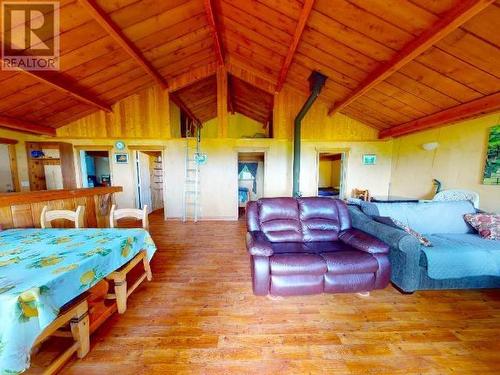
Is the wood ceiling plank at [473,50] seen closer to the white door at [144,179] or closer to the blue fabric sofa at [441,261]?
the blue fabric sofa at [441,261]

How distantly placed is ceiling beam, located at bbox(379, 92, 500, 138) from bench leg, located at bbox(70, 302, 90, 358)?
4861 mm

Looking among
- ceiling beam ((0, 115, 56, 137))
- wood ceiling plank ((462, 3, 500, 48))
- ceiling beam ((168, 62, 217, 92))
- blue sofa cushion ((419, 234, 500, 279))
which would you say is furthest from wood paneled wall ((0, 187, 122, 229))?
wood ceiling plank ((462, 3, 500, 48))

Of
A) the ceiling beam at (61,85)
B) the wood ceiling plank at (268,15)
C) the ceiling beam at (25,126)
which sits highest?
the wood ceiling plank at (268,15)

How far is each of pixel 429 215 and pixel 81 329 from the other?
12.7 feet

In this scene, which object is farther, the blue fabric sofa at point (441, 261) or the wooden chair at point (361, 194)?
the wooden chair at point (361, 194)

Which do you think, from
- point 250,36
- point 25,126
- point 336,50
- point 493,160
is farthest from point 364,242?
point 25,126

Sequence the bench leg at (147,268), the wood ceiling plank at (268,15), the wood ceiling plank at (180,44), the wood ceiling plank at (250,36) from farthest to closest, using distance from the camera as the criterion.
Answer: the wood ceiling plank at (180,44) < the wood ceiling plank at (250,36) < the wood ceiling plank at (268,15) < the bench leg at (147,268)

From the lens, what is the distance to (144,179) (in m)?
5.39

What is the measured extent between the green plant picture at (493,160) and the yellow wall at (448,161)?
0.08 metres

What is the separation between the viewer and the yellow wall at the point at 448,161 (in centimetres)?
306

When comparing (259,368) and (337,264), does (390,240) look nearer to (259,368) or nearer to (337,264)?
(337,264)

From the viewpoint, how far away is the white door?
5.14 meters

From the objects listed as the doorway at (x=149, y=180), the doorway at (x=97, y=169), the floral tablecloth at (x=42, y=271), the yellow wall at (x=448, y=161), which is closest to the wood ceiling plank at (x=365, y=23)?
the yellow wall at (x=448, y=161)

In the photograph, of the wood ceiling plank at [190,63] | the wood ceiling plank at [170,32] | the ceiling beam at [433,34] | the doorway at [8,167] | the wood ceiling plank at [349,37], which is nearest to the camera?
the ceiling beam at [433,34]
